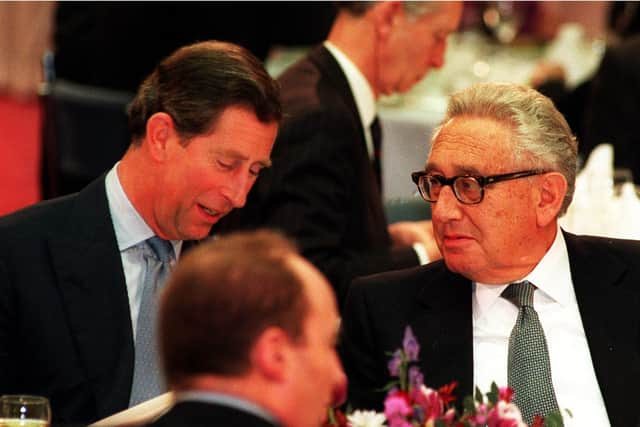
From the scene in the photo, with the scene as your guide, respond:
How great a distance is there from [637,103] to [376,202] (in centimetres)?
194

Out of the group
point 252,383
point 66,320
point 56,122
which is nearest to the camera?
point 252,383

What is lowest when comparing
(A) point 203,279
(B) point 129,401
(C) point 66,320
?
(B) point 129,401

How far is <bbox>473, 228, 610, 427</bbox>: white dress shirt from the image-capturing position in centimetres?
325

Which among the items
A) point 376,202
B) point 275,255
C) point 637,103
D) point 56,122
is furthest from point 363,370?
point 637,103

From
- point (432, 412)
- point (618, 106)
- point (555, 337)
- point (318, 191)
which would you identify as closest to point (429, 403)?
point (432, 412)

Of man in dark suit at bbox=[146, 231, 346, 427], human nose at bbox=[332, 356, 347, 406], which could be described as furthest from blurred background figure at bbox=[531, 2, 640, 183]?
man in dark suit at bbox=[146, 231, 346, 427]

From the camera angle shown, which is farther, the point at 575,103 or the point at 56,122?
the point at 575,103

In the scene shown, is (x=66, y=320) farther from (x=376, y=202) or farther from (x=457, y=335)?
(x=376, y=202)

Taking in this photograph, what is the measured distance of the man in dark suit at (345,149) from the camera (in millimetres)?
4152

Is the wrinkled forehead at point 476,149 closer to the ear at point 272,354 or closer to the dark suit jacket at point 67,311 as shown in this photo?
the dark suit jacket at point 67,311

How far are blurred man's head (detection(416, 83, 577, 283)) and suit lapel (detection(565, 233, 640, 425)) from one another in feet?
0.47

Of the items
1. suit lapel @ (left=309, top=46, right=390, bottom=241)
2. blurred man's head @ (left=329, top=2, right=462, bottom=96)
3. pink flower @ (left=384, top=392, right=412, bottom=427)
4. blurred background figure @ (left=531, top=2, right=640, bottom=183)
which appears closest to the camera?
pink flower @ (left=384, top=392, right=412, bottom=427)

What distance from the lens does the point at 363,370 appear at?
11.1 ft

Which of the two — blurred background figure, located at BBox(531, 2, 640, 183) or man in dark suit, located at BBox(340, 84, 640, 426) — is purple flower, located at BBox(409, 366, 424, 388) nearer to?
man in dark suit, located at BBox(340, 84, 640, 426)
